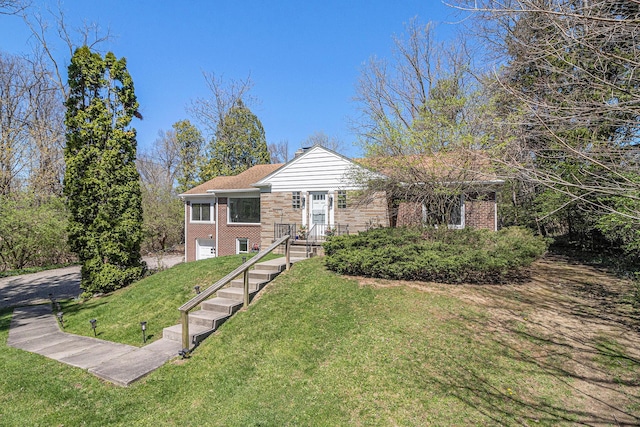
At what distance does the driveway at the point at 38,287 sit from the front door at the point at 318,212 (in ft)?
30.2

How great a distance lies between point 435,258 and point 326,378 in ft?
12.8

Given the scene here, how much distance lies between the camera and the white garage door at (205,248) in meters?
Result: 18.2

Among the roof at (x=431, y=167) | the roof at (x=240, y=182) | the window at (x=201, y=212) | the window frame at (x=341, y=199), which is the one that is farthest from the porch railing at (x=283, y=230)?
the window at (x=201, y=212)

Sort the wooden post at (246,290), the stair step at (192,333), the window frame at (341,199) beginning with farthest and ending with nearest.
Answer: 1. the window frame at (341,199)
2. the wooden post at (246,290)
3. the stair step at (192,333)

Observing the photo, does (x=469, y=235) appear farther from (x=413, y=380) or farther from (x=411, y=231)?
(x=413, y=380)

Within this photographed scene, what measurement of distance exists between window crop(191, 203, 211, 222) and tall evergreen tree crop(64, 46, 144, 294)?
7.18 metres

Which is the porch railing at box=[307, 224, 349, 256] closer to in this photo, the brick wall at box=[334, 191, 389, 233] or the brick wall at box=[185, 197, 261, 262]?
the brick wall at box=[334, 191, 389, 233]

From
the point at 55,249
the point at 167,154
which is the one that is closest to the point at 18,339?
the point at 55,249

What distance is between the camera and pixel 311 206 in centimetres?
1323

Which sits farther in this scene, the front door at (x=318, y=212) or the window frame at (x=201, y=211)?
the window frame at (x=201, y=211)

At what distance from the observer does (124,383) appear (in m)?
4.37

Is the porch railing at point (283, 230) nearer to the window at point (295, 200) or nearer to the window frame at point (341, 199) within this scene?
the window at point (295, 200)

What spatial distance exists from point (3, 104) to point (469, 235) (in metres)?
27.8

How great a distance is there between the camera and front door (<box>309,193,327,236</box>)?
1293 centimetres
